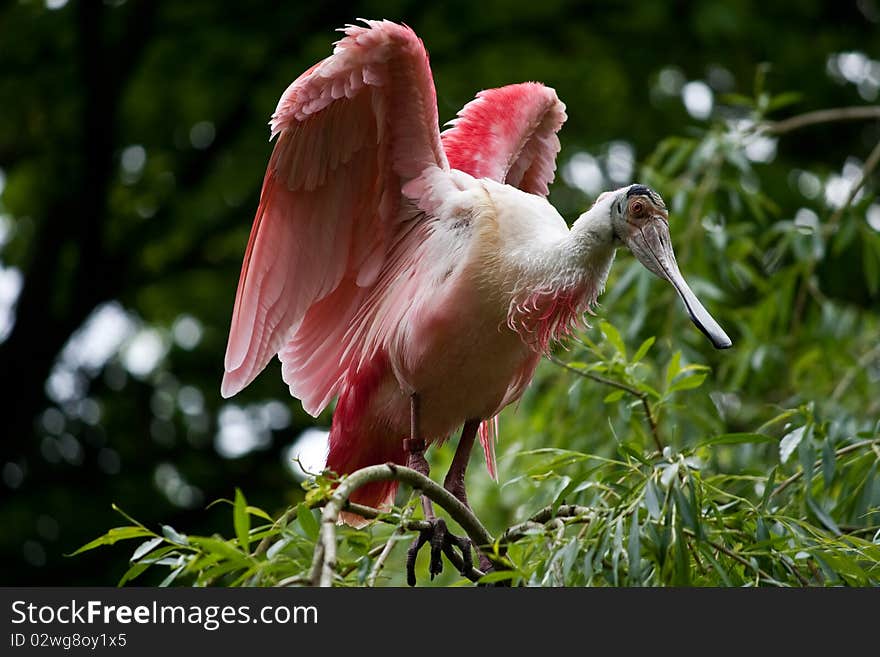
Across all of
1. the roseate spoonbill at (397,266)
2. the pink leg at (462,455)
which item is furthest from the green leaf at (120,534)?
the pink leg at (462,455)

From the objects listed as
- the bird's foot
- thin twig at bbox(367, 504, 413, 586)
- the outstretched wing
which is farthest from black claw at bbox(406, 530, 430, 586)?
the outstretched wing

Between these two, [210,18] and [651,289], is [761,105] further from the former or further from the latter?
[210,18]

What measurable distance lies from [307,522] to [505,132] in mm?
2160

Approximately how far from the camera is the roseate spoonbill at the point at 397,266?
3762 mm

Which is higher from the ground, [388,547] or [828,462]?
[388,547]

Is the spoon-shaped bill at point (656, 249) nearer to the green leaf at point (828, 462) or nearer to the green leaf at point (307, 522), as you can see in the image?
the green leaf at point (828, 462)

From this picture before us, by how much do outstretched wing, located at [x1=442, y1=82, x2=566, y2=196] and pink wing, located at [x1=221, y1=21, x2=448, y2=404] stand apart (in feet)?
1.52

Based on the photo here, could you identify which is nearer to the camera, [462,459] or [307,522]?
[307,522]

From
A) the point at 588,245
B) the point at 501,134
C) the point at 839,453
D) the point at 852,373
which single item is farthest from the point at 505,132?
the point at 852,373

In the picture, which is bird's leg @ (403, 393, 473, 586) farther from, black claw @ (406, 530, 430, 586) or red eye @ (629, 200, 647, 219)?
red eye @ (629, 200, 647, 219)

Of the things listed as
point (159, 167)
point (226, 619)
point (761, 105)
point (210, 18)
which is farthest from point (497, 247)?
point (159, 167)

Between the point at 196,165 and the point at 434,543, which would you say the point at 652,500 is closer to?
the point at 434,543

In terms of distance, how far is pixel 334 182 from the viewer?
13.2 feet

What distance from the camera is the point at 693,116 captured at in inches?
357
